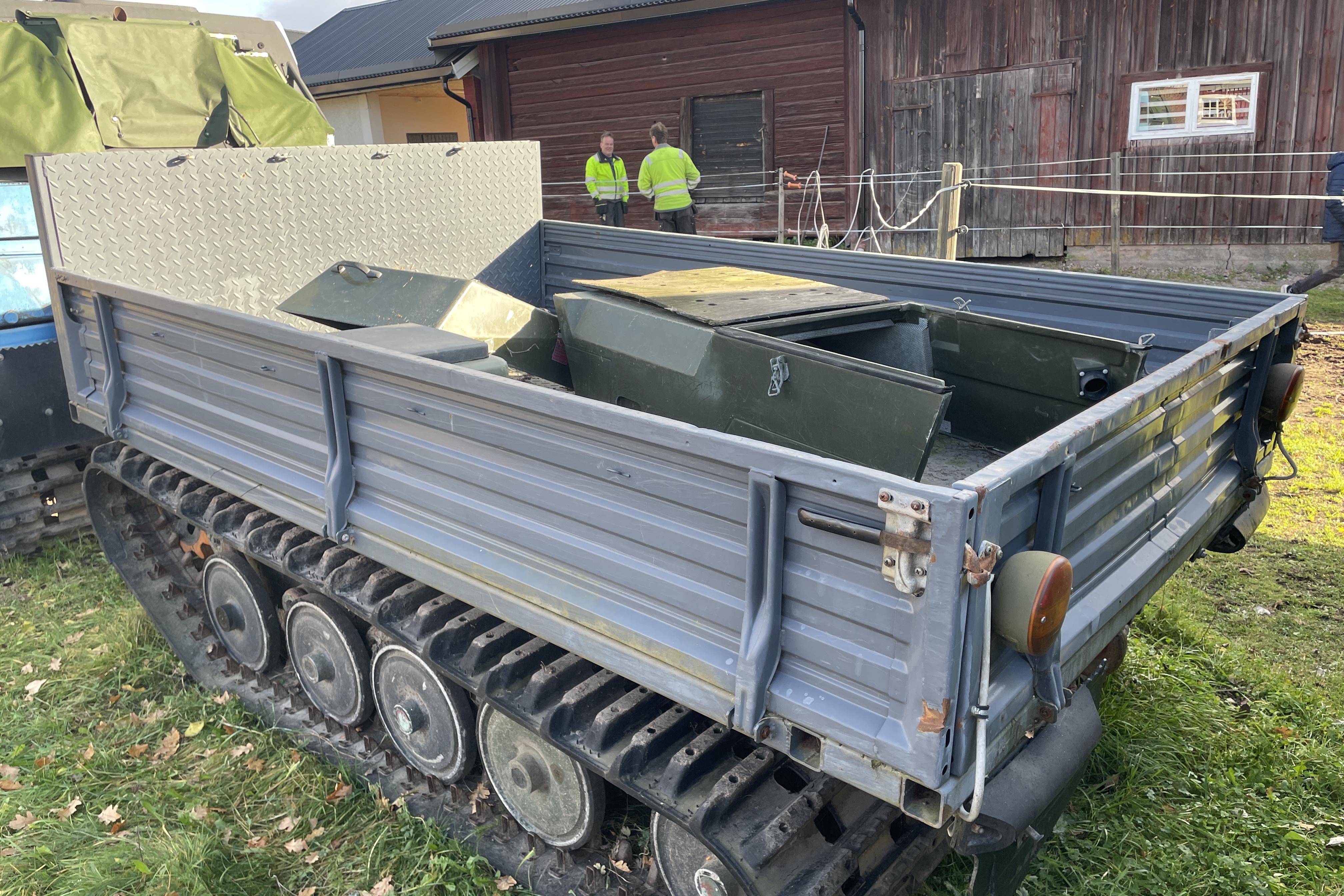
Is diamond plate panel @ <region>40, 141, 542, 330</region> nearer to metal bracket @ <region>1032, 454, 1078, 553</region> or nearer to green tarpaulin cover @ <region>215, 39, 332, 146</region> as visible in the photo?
green tarpaulin cover @ <region>215, 39, 332, 146</region>

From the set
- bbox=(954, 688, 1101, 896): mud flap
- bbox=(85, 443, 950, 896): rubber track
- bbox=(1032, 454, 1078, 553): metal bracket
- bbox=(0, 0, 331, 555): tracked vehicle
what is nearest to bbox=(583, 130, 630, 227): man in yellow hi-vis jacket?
bbox=(0, 0, 331, 555): tracked vehicle

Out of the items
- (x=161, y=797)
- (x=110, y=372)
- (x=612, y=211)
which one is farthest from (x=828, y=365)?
(x=612, y=211)

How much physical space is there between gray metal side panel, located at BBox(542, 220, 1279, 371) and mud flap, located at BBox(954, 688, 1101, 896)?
5.63ft

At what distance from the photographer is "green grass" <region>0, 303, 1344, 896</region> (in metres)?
3.16

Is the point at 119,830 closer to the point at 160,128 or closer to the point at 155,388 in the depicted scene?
the point at 155,388

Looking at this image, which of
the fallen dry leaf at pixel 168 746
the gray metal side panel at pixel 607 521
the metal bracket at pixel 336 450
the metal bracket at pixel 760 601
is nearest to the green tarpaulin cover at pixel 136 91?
the gray metal side panel at pixel 607 521

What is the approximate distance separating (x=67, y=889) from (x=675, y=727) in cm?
208

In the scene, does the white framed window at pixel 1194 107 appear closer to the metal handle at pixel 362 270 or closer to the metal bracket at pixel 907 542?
the metal handle at pixel 362 270

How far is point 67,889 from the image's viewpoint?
10.3ft

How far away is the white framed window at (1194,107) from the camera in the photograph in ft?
38.3

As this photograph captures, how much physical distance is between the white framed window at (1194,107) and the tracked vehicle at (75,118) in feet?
31.8

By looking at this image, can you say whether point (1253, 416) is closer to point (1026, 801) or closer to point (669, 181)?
point (1026, 801)

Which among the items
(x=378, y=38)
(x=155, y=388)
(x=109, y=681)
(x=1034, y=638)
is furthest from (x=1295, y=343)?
(x=378, y=38)

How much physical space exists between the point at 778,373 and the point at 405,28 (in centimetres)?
2164
